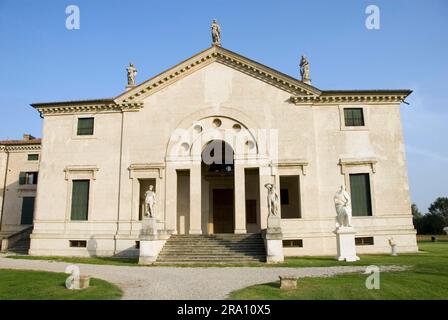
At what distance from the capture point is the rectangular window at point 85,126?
27141 millimetres

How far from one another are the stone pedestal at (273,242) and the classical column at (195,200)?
21.2 ft

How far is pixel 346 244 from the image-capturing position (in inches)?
768

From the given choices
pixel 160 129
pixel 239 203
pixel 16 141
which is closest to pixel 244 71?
pixel 160 129

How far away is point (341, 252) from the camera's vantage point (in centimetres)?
1945

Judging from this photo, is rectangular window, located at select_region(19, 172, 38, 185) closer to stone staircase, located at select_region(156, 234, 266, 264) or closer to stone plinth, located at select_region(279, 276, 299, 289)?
stone staircase, located at select_region(156, 234, 266, 264)

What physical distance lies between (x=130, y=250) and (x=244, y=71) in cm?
1522

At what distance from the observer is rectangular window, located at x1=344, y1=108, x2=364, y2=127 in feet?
83.4

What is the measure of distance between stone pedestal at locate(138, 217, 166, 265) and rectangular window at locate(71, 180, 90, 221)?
25.8 feet

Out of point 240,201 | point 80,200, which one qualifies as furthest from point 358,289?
point 80,200

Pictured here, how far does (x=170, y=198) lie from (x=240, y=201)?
4941 millimetres

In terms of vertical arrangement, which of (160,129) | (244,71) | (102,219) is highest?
(244,71)

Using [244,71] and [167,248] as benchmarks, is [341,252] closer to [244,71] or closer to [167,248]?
[167,248]
